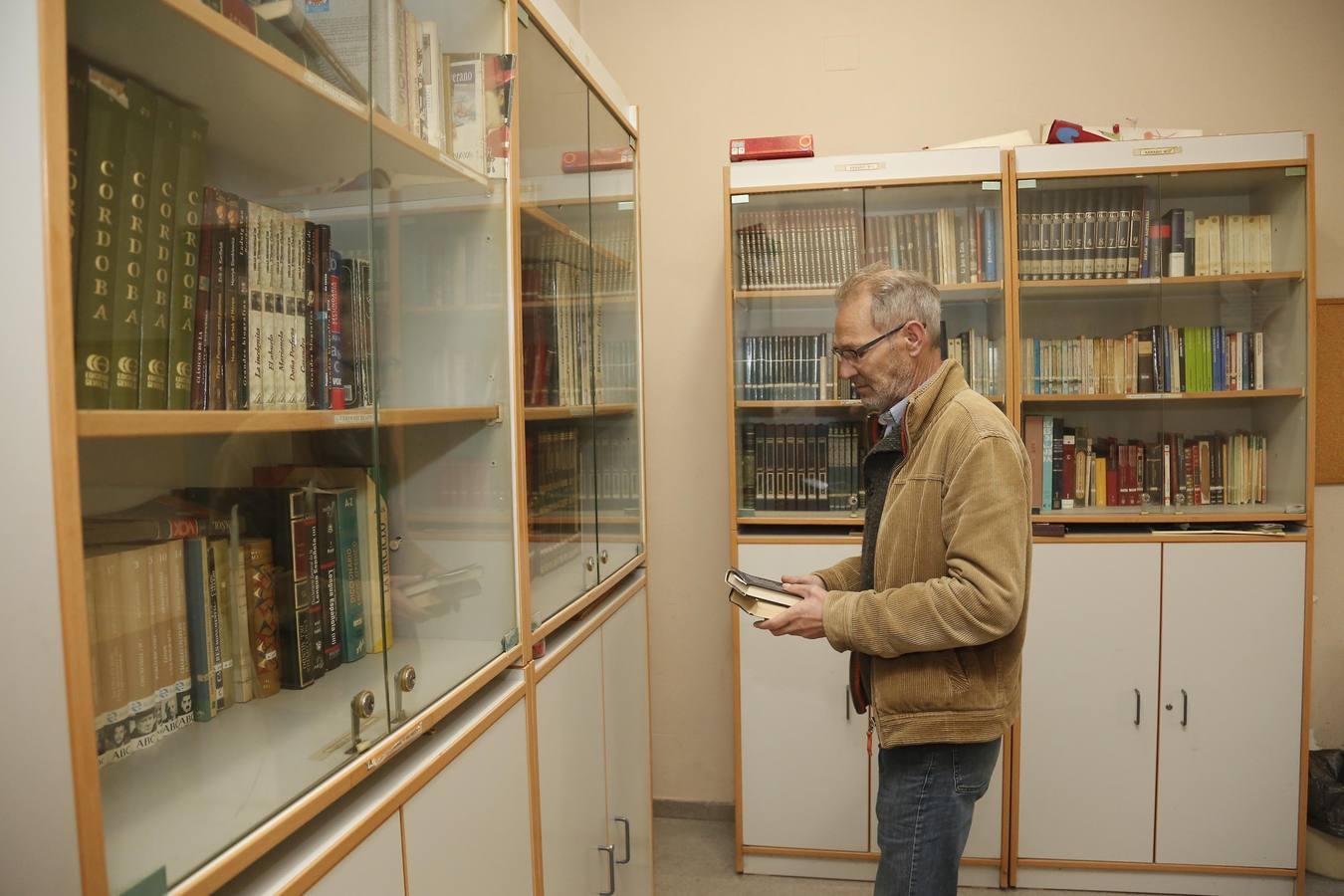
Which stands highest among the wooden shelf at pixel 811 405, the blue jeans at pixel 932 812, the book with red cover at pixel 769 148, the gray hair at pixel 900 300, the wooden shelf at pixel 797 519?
the book with red cover at pixel 769 148

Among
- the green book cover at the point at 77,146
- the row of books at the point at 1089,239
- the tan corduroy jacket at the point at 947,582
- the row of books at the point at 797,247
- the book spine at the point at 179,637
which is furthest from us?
the row of books at the point at 797,247

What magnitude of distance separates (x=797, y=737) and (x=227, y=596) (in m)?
2.34

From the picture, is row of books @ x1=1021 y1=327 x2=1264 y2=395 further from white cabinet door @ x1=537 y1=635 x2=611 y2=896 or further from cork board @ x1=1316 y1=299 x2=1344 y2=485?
white cabinet door @ x1=537 y1=635 x2=611 y2=896

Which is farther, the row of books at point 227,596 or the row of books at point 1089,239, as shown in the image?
the row of books at point 1089,239

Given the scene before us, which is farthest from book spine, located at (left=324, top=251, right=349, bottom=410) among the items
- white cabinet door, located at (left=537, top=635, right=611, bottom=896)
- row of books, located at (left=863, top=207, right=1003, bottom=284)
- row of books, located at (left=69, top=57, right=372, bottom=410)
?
row of books, located at (left=863, top=207, right=1003, bottom=284)

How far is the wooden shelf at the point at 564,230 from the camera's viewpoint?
1.67m

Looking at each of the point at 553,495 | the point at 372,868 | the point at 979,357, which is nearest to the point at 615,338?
the point at 553,495

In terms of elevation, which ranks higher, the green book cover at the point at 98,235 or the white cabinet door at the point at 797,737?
the green book cover at the point at 98,235

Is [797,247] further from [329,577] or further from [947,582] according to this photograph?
[329,577]

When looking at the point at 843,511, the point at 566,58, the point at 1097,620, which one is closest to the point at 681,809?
the point at 843,511

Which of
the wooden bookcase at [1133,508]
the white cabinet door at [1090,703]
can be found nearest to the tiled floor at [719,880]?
the wooden bookcase at [1133,508]

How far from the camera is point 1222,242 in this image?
2805 millimetres

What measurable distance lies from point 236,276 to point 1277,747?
3.43m

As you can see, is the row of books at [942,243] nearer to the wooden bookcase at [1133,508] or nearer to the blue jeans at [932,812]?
the wooden bookcase at [1133,508]
